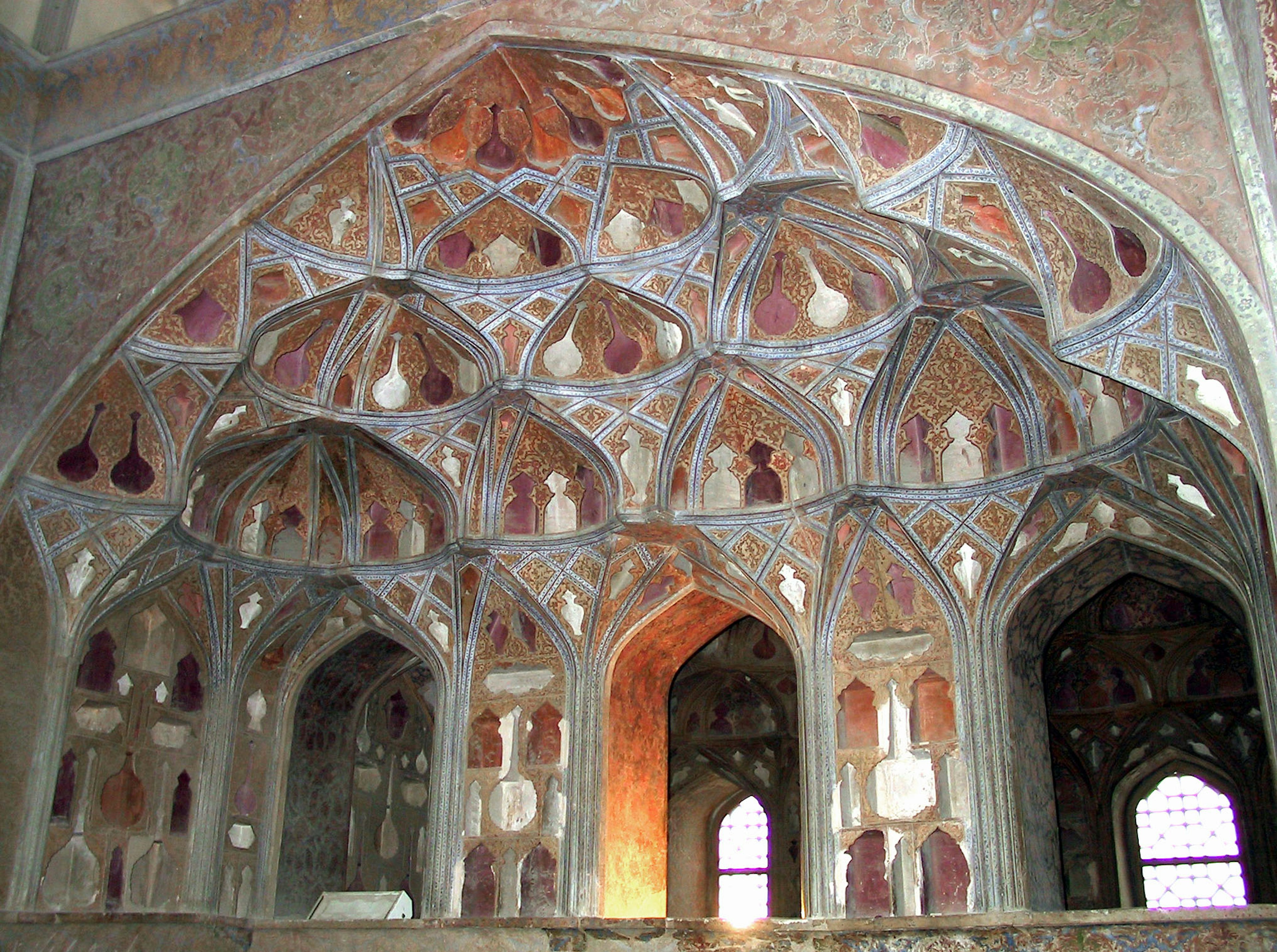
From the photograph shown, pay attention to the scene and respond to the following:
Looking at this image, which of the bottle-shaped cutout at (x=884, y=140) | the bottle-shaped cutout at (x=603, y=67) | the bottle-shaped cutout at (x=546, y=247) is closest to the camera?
the bottle-shaped cutout at (x=884, y=140)

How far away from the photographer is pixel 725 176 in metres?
10.2

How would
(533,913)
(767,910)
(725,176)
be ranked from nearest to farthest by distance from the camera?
(725,176)
(533,913)
(767,910)

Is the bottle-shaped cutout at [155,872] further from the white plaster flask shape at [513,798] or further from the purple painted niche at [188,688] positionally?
the white plaster flask shape at [513,798]

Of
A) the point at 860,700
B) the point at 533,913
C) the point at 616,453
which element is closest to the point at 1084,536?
the point at 860,700

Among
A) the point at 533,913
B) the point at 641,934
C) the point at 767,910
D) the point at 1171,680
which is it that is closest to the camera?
the point at 641,934

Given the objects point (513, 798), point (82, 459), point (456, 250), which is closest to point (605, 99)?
point (456, 250)

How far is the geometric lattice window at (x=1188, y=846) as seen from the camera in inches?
544

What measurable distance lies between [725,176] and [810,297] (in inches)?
55.0

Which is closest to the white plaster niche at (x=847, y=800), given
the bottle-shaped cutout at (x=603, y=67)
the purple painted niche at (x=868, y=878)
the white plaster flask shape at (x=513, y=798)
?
the purple painted niche at (x=868, y=878)

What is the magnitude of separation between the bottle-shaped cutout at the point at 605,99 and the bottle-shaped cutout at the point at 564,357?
7.06ft

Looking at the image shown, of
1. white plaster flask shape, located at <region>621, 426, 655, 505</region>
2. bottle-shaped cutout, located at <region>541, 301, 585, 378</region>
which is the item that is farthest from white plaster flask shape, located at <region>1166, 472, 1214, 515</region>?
bottle-shaped cutout, located at <region>541, 301, 585, 378</region>

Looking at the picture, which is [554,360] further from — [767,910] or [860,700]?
[767,910]

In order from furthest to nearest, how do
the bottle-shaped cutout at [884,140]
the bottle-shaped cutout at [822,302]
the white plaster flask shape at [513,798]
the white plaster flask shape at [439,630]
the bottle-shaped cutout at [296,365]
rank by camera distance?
the white plaster flask shape at [439,630], the white plaster flask shape at [513,798], the bottle-shaped cutout at [296,365], the bottle-shaped cutout at [822,302], the bottle-shaped cutout at [884,140]

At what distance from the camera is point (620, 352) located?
1184cm
